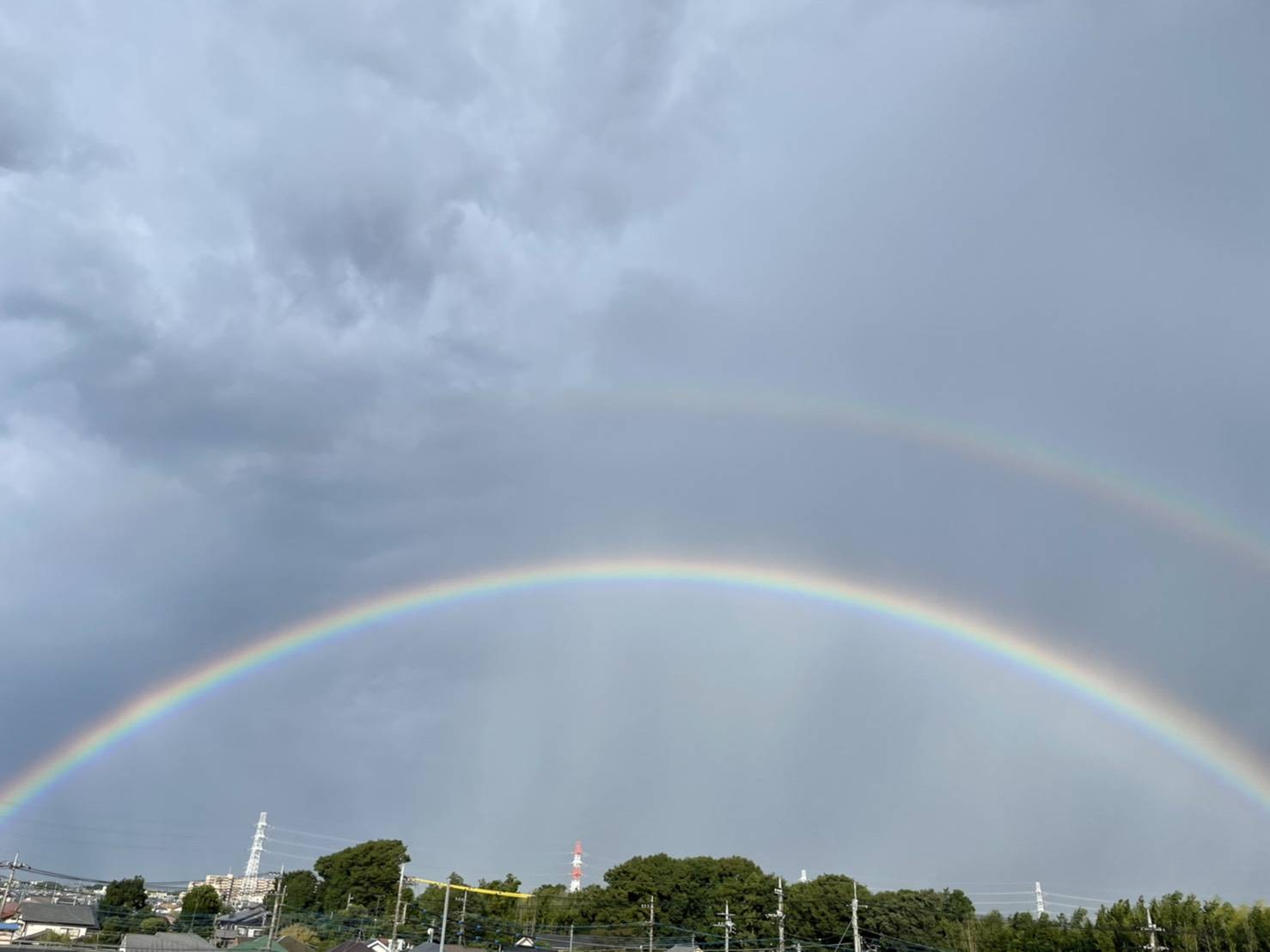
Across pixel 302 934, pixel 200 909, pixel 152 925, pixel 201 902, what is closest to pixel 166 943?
pixel 302 934

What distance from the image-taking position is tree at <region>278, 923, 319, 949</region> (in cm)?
8569

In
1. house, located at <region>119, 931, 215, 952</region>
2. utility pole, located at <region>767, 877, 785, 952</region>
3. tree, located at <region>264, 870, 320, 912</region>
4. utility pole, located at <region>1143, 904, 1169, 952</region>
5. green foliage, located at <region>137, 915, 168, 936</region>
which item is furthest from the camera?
tree, located at <region>264, 870, 320, 912</region>

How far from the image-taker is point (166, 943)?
6862 cm

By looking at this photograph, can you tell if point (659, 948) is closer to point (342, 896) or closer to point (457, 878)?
point (457, 878)

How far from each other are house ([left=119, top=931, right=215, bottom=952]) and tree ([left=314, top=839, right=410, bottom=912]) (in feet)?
97.6

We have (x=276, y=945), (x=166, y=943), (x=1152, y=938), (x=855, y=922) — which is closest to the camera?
(x=855, y=922)

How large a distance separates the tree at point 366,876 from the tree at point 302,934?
10968 mm

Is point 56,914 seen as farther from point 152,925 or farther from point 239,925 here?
point 239,925

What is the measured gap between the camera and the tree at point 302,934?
85.7 metres

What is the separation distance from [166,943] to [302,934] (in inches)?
848

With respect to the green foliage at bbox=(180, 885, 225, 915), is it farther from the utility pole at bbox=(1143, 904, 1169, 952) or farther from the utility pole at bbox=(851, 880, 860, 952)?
the utility pole at bbox=(1143, 904, 1169, 952)

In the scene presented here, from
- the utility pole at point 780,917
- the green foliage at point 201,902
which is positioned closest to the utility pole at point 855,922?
the utility pole at point 780,917

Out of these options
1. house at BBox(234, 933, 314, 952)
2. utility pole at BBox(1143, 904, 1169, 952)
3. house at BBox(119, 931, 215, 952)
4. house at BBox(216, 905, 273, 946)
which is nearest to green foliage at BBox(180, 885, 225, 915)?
house at BBox(216, 905, 273, 946)

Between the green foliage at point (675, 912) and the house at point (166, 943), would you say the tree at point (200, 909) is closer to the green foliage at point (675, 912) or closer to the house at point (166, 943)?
the green foliage at point (675, 912)
